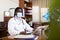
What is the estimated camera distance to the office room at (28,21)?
1.48 ft

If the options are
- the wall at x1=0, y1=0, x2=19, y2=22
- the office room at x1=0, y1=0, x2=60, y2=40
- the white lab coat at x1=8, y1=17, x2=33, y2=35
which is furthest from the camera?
the wall at x1=0, y1=0, x2=19, y2=22

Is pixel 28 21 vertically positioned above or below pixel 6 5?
below

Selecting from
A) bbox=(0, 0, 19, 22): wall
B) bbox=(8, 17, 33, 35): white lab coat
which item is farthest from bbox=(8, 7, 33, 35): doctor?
bbox=(0, 0, 19, 22): wall

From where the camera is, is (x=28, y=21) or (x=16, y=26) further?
(x=28, y=21)

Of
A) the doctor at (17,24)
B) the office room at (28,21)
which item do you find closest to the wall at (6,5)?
the office room at (28,21)

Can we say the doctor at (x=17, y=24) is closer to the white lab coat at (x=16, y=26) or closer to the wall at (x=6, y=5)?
the white lab coat at (x=16, y=26)

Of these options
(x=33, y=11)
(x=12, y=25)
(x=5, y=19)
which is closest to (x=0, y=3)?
(x=5, y=19)

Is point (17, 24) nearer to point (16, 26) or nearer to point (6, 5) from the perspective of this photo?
point (16, 26)

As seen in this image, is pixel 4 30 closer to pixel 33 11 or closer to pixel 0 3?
pixel 0 3

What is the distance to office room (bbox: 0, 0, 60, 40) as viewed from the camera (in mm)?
451

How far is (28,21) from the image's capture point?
18.9 feet

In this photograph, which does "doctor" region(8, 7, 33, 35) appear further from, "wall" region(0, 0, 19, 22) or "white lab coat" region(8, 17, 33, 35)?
"wall" region(0, 0, 19, 22)

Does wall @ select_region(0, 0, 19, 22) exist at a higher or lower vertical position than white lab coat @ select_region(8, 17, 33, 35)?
higher

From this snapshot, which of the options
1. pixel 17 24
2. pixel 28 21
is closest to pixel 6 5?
pixel 28 21
